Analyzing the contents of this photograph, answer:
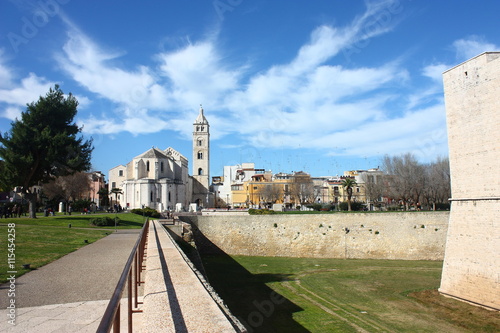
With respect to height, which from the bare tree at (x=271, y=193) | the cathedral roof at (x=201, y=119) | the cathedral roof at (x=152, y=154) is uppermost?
the cathedral roof at (x=201, y=119)

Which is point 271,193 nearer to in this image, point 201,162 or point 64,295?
point 201,162

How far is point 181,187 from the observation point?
56.9m

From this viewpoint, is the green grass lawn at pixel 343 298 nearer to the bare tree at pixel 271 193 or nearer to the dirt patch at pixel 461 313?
the dirt patch at pixel 461 313

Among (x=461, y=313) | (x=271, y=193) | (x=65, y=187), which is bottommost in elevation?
(x=461, y=313)

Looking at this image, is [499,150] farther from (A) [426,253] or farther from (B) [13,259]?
(B) [13,259]

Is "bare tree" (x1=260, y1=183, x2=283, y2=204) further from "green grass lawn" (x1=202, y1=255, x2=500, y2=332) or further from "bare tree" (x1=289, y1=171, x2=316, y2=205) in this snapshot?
"green grass lawn" (x1=202, y1=255, x2=500, y2=332)

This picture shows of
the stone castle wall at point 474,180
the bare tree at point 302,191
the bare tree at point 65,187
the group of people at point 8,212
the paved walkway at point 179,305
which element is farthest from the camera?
the bare tree at point 302,191

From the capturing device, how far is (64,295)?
6719 mm

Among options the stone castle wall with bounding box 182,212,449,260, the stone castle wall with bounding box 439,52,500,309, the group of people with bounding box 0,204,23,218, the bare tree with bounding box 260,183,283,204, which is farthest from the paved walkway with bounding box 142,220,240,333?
the bare tree with bounding box 260,183,283,204

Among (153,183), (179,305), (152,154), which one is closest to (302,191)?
(153,183)

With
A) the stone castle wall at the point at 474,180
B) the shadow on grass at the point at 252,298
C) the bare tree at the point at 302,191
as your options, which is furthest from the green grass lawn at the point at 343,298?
the bare tree at the point at 302,191

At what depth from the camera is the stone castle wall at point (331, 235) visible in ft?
77.9

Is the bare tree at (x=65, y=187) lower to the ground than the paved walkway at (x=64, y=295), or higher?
higher

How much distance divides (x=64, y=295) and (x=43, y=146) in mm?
21864
